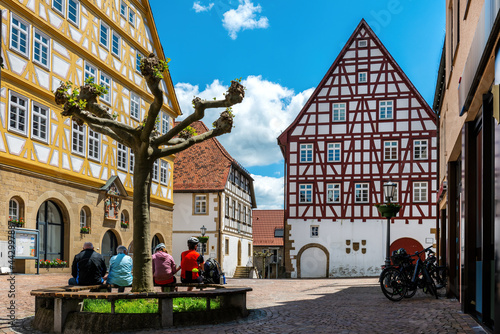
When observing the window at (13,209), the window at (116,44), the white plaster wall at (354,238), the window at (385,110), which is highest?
the window at (116,44)

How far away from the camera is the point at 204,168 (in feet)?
151

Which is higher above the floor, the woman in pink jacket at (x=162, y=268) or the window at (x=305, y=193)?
the window at (x=305, y=193)

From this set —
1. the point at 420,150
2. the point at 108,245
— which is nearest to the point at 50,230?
the point at 108,245

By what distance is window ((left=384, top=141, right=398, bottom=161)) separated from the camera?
3938cm

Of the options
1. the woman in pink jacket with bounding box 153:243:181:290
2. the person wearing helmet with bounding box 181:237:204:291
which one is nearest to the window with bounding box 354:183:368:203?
the person wearing helmet with bounding box 181:237:204:291

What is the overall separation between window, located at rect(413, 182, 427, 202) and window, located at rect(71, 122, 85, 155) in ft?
71.7

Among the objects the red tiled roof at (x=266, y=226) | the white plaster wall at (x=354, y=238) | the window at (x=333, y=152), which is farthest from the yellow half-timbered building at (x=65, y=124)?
the red tiled roof at (x=266, y=226)

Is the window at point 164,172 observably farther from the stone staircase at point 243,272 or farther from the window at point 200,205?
the stone staircase at point 243,272

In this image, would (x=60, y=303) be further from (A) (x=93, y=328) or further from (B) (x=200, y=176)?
(B) (x=200, y=176)

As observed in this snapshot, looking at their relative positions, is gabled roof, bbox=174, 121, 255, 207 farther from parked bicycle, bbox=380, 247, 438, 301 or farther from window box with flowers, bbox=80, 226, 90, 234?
parked bicycle, bbox=380, 247, 438, 301

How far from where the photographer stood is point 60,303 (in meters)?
8.36

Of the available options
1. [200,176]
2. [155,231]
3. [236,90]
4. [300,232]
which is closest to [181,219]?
[200,176]

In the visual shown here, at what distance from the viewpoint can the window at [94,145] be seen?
2583 centimetres

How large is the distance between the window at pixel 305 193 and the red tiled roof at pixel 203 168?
6.60m
